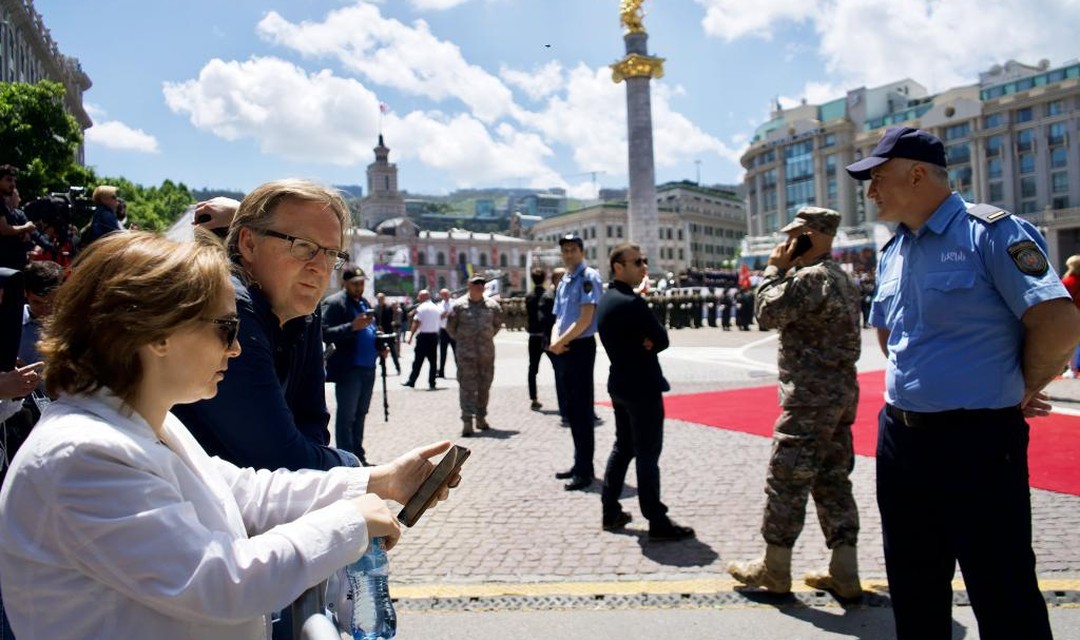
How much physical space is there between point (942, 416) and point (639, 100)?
45090 mm

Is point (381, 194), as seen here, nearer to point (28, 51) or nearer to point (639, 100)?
point (28, 51)

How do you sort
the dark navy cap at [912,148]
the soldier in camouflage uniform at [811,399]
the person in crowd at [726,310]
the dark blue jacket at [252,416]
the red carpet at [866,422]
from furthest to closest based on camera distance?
1. the person in crowd at [726,310]
2. the red carpet at [866,422]
3. the soldier in camouflage uniform at [811,399]
4. the dark navy cap at [912,148]
5. the dark blue jacket at [252,416]

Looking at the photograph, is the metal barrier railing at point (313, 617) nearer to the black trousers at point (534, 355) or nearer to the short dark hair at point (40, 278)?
the short dark hair at point (40, 278)

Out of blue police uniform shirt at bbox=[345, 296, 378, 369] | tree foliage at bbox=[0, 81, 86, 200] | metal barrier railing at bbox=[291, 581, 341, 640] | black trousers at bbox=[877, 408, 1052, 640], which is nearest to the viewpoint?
metal barrier railing at bbox=[291, 581, 341, 640]

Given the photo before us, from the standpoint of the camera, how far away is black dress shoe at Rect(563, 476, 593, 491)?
6348 mm

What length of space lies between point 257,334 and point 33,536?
2.45 ft

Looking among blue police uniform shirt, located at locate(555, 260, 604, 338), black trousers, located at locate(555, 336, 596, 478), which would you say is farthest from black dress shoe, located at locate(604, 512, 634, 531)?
blue police uniform shirt, located at locate(555, 260, 604, 338)

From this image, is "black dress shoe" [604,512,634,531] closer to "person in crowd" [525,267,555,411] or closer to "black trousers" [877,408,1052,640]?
"black trousers" [877,408,1052,640]

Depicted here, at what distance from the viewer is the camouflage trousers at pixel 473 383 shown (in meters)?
9.26

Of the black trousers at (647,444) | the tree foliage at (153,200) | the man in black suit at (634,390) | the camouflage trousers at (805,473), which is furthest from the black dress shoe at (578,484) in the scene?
the tree foliage at (153,200)

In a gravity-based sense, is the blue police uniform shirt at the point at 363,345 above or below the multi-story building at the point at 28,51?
below

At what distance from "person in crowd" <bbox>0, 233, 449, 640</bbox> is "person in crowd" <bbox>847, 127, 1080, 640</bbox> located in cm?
197

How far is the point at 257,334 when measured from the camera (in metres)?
1.93

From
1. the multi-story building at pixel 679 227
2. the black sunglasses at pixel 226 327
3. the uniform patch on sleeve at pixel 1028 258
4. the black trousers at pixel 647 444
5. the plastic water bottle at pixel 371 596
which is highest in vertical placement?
the multi-story building at pixel 679 227
